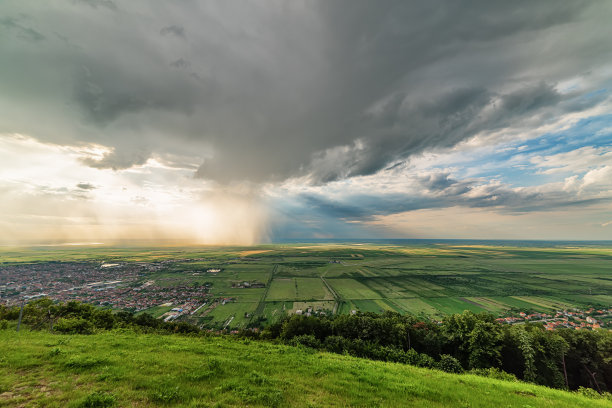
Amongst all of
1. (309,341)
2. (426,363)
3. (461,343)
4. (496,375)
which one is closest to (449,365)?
(426,363)

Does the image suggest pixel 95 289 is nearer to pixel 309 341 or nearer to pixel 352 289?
pixel 309 341

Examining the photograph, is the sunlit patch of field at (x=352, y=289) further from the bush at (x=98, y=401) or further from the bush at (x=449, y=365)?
the bush at (x=98, y=401)

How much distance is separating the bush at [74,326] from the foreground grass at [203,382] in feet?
17.6

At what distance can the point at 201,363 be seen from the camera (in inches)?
472

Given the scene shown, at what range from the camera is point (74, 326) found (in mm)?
20922

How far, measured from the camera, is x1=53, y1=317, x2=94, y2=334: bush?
20453 millimetres

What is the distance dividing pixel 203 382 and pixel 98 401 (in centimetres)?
377

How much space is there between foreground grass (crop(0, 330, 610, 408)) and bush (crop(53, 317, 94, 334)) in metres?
5.37

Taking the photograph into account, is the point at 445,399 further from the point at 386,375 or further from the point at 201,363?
the point at 201,363

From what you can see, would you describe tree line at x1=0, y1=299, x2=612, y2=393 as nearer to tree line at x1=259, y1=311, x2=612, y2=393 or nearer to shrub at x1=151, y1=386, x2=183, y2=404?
tree line at x1=259, y1=311, x2=612, y2=393

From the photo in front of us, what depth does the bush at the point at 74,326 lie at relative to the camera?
67.1 feet

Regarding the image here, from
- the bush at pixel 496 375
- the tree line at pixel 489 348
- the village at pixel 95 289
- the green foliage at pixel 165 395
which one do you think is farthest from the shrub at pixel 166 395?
the village at pixel 95 289

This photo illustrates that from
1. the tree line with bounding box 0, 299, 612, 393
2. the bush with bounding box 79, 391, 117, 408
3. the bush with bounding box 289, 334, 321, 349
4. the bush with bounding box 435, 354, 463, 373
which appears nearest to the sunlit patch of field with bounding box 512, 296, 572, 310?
the tree line with bounding box 0, 299, 612, 393

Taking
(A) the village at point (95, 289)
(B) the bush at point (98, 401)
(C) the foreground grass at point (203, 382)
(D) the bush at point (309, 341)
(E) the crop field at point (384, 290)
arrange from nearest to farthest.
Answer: (B) the bush at point (98, 401) < (C) the foreground grass at point (203, 382) < (D) the bush at point (309, 341) < (A) the village at point (95, 289) < (E) the crop field at point (384, 290)
